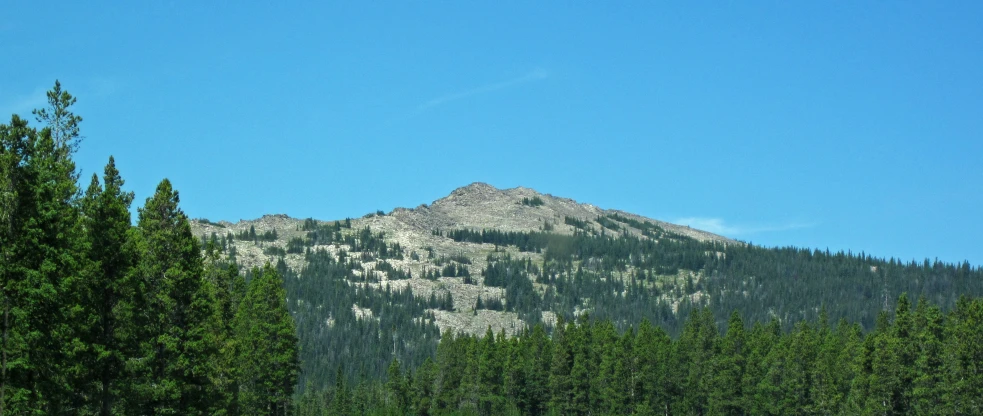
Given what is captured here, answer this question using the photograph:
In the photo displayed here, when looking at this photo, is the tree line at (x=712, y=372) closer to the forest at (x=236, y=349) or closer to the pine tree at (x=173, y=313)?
the forest at (x=236, y=349)

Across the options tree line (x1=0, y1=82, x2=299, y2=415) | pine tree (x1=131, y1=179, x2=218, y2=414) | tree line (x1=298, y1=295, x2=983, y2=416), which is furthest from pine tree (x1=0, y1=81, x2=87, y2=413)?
tree line (x1=298, y1=295, x2=983, y2=416)

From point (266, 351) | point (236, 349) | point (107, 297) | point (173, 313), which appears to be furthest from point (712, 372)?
point (107, 297)

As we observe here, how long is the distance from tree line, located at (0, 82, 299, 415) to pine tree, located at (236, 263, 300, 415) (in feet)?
29.9

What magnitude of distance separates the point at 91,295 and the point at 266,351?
28.6 meters

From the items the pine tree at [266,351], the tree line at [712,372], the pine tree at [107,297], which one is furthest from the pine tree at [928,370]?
the pine tree at [107,297]

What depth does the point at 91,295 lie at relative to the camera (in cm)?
4759

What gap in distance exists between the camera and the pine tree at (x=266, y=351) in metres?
74.8

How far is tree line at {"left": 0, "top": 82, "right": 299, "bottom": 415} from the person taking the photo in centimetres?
4194

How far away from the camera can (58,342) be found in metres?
44.3

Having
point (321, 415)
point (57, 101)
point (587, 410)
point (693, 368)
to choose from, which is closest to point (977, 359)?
point (693, 368)

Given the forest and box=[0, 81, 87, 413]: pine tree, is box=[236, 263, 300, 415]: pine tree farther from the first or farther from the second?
box=[0, 81, 87, 413]: pine tree

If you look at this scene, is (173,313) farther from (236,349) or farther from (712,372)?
(712,372)

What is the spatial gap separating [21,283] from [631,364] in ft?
338

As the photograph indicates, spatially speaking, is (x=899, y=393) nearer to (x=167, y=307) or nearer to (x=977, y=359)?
(x=977, y=359)
